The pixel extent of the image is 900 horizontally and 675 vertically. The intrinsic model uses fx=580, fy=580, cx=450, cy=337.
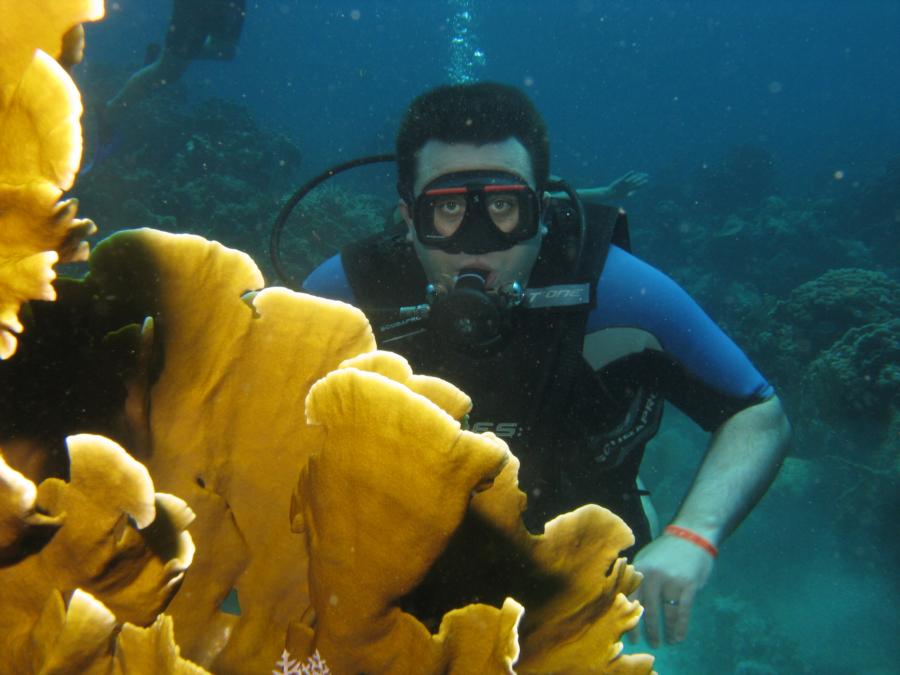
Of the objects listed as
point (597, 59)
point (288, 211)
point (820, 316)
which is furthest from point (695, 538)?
point (597, 59)

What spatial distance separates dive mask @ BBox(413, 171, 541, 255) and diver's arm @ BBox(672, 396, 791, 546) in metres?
1.64

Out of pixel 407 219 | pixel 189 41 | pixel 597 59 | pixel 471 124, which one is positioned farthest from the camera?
pixel 597 59

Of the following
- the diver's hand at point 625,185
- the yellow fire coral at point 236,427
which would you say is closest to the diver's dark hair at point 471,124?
the yellow fire coral at point 236,427

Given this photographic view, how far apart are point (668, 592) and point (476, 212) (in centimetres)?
223

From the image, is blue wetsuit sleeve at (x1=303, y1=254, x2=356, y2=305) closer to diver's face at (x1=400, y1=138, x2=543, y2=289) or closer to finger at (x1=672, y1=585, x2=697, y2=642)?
diver's face at (x1=400, y1=138, x2=543, y2=289)

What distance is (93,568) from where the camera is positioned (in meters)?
0.86

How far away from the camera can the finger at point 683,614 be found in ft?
7.40

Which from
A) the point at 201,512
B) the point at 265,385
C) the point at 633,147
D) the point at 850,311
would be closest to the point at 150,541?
the point at 201,512

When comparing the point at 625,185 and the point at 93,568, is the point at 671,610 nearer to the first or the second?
the point at 93,568

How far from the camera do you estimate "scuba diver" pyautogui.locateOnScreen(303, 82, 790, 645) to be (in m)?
3.38

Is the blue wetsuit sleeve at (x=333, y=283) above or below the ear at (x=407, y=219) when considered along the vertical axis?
below

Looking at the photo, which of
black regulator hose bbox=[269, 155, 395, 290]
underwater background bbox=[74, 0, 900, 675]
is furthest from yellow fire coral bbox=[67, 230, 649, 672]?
underwater background bbox=[74, 0, 900, 675]

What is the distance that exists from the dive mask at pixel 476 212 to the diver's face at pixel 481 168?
2.1 inches

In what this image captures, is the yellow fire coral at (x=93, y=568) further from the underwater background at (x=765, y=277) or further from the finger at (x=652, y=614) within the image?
the underwater background at (x=765, y=277)
